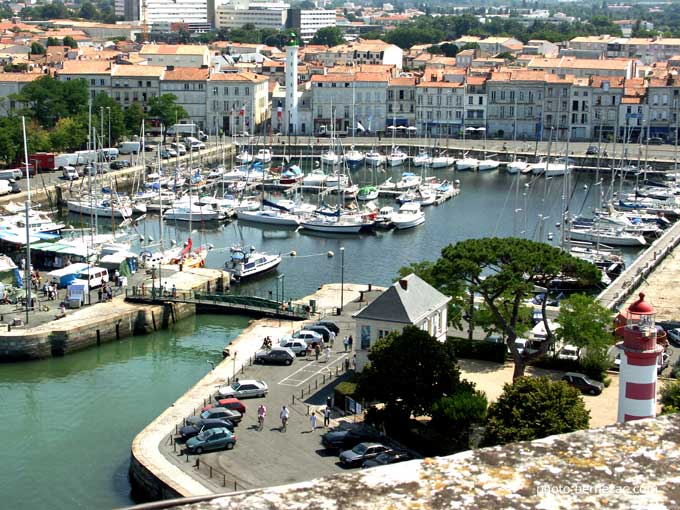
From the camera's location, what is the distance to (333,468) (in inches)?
589

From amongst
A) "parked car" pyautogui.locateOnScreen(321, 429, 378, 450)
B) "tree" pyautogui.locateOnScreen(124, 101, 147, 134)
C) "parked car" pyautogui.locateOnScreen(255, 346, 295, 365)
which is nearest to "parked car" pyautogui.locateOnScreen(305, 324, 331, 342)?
"parked car" pyautogui.locateOnScreen(255, 346, 295, 365)

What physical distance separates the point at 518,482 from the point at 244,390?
15245 mm

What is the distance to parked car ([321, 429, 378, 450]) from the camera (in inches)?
616

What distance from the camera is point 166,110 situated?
53.9m

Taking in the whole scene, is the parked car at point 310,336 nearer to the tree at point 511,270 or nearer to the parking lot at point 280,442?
the parking lot at point 280,442

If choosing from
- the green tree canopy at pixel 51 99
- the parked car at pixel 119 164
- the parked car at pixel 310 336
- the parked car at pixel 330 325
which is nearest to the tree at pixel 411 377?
the parked car at pixel 310 336

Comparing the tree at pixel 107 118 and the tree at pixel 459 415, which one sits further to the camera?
the tree at pixel 107 118

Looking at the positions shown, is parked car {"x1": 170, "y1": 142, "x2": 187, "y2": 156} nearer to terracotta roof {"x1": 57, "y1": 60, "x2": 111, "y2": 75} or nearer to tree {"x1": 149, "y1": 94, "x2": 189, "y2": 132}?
tree {"x1": 149, "y1": 94, "x2": 189, "y2": 132}

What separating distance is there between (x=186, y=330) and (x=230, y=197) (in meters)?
16.8

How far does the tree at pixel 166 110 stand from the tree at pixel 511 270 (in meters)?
36.4

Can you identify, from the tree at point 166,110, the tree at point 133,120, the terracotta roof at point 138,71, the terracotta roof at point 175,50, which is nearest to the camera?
the tree at point 133,120

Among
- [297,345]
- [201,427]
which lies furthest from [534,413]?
[297,345]

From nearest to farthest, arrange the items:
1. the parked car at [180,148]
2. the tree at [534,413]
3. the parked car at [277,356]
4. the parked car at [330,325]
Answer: the tree at [534,413] < the parked car at [277,356] < the parked car at [330,325] < the parked car at [180,148]

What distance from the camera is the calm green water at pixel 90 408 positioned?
15570 mm
